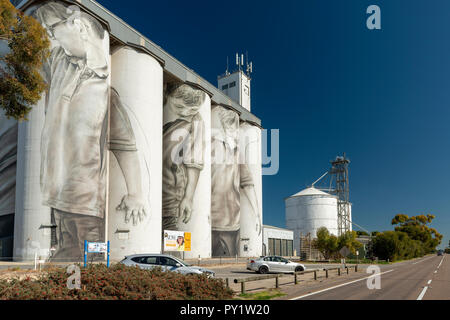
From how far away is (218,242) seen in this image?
55250 mm

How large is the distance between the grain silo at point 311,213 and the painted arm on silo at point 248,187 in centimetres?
2141

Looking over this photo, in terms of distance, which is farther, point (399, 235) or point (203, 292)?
point (399, 235)

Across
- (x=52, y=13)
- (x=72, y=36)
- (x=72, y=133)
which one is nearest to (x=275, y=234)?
(x=72, y=133)

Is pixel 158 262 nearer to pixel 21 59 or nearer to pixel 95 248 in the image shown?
pixel 95 248

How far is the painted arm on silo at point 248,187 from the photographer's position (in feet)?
211

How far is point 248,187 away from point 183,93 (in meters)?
20.9

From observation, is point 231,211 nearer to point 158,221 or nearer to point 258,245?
point 258,245

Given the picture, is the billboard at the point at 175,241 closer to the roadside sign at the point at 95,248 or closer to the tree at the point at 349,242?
the roadside sign at the point at 95,248

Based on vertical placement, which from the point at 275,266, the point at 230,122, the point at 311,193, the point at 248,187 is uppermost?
the point at 230,122

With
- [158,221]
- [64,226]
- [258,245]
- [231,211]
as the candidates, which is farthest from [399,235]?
[64,226]

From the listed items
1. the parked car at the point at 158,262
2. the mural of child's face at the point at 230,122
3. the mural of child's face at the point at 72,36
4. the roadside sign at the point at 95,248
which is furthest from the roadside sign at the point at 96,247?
the mural of child's face at the point at 230,122

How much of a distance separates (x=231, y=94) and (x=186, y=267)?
61629 mm

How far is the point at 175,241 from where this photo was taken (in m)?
32.7

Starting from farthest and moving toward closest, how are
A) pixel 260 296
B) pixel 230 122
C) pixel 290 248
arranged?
pixel 290 248
pixel 230 122
pixel 260 296
